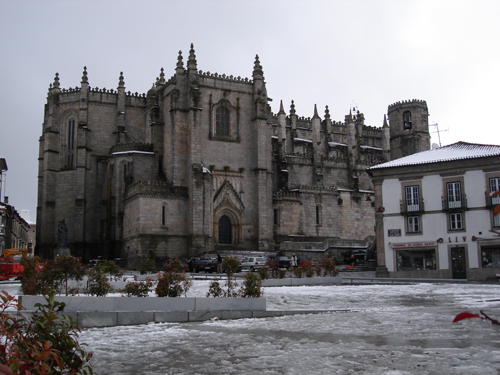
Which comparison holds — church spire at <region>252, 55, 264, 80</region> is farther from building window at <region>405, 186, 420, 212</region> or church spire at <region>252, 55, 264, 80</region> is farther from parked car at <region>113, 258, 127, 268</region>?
building window at <region>405, 186, 420, 212</region>

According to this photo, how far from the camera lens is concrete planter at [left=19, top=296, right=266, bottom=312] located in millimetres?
14000

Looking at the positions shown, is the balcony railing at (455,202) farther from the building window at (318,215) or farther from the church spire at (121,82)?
the church spire at (121,82)

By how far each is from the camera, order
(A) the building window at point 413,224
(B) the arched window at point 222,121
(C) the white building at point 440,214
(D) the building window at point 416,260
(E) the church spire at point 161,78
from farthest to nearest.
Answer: (E) the church spire at point 161,78 → (B) the arched window at point 222,121 → (A) the building window at point 413,224 → (D) the building window at point 416,260 → (C) the white building at point 440,214

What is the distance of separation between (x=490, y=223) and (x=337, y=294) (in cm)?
1524

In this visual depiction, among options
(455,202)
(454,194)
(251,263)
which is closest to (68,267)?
(251,263)

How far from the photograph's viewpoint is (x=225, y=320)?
14.5 metres

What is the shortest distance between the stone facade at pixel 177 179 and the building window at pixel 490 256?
17.2 meters

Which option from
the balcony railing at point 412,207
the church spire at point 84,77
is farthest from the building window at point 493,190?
the church spire at point 84,77

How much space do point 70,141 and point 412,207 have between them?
105ft

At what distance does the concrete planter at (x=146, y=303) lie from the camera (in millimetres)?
14000

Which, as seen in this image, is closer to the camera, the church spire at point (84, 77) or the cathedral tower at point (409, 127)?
the church spire at point (84, 77)

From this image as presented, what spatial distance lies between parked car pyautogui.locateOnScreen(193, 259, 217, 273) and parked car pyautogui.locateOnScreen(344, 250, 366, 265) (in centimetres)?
1212

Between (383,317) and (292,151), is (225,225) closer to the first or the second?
(292,151)

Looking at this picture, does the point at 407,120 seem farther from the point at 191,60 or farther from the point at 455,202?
the point at 455,202
